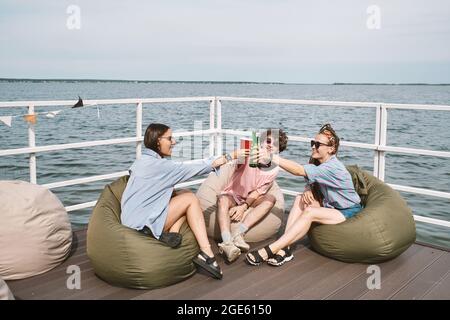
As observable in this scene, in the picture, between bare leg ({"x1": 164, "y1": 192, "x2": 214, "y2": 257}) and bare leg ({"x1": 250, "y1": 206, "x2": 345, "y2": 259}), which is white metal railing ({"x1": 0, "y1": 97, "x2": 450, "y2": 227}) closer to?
bare leg ({"x1": 250, "y1": 206, "x2": 345, "y2": 259})

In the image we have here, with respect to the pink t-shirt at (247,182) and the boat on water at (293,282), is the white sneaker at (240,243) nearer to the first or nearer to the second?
the boat on water at (293,282)

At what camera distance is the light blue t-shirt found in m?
3.31

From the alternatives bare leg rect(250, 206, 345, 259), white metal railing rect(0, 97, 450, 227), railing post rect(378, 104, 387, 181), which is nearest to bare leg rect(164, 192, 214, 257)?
bare leg rect(250, 206, 345, 259)

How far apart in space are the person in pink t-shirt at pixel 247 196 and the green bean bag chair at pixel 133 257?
488 mm

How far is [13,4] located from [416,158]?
9825mm

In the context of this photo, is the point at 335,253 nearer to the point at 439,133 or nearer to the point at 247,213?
the point at 247,213

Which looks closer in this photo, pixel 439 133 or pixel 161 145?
pixel 161 145

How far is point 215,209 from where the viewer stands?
12.4 feet

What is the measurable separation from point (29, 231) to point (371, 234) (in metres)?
2.20

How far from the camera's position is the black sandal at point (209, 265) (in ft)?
9.96

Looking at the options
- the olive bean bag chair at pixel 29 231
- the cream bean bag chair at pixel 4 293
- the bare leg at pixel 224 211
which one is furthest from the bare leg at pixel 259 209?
the cream bean bag chair at pixel 4 293

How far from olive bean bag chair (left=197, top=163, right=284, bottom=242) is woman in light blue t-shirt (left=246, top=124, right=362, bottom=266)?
250 millimetres

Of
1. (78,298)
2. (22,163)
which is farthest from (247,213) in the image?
(22,163)

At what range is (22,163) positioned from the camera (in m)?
11.4
